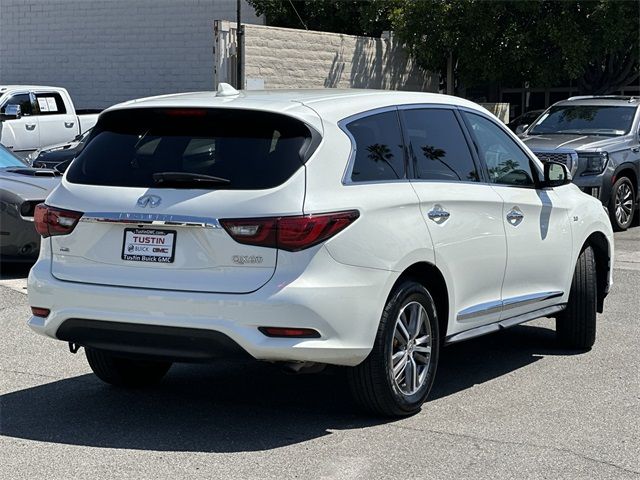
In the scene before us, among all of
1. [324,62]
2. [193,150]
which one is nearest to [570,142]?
[193,150]

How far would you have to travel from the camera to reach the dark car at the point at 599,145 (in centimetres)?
1539

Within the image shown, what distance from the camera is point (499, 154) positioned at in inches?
294

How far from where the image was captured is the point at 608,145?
15.7 m

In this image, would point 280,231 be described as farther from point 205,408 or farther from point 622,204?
point 622,204

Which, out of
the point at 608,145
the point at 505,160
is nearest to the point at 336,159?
the point at 505,160

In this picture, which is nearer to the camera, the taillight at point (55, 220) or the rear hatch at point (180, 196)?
the rear hatch at point (180, 196)

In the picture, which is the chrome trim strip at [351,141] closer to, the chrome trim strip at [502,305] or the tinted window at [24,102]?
the chrome trim strip at [502,305]

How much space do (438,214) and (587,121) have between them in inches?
427

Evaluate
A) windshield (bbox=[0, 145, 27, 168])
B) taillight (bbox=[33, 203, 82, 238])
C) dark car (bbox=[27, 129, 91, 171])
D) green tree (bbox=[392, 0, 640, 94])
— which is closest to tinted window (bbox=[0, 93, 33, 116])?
dark car (bbox=[27, 129, 91, 171])

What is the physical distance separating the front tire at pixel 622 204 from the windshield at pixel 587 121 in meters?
0.84

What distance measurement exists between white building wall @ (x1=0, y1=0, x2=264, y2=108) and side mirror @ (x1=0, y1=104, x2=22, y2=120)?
8134mm

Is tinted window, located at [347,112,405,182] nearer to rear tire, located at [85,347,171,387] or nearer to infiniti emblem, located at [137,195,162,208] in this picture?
infiniti emblem, located at [137,195,162,208]

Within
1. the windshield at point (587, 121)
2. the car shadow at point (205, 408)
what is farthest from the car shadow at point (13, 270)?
the windshield at point (587, 121)

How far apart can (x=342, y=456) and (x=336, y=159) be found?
1.49 meters
